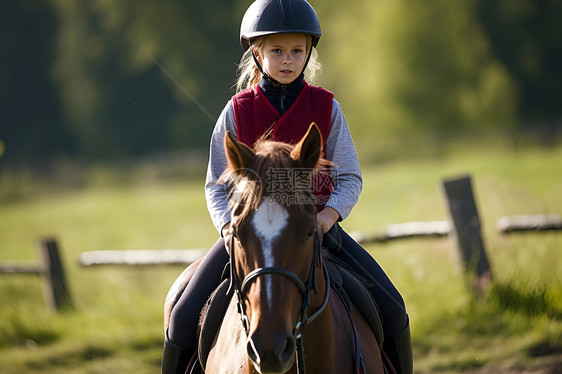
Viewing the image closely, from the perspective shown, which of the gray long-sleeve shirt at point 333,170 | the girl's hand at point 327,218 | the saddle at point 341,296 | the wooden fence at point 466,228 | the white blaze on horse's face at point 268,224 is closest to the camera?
the white blaze on horse's face at point 268,224

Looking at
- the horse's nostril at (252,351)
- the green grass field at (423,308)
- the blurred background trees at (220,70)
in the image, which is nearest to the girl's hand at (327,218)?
the horse's nostril at (252,351)

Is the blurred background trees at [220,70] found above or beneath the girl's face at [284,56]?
above

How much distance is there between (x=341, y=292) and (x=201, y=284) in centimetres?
74

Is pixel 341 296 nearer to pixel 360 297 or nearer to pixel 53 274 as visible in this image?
pixel 360 297

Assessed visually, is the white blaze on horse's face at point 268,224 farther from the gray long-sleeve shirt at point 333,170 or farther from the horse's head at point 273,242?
the gray long-sleeve shirt at point 333,170

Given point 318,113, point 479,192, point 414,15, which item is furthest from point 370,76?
point 318,113

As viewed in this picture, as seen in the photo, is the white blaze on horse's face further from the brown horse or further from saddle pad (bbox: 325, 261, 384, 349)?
saddle pad (bbox: 325, 261, 384, 349)

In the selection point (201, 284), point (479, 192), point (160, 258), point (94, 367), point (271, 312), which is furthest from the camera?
point (479, 192)

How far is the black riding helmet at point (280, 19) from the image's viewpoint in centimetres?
307

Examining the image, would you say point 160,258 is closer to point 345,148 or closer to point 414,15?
point 345,148

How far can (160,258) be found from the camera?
824 centimetres

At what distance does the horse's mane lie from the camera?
90.0 inches

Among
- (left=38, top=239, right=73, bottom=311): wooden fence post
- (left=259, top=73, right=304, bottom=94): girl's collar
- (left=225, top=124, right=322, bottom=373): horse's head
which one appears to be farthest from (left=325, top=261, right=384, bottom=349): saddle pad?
(left=38, top=239, right=73, bottom=311): wooden fence post

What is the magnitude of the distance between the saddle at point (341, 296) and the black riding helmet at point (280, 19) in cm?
107
